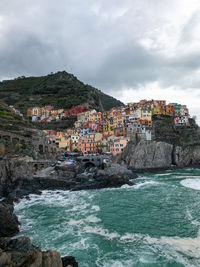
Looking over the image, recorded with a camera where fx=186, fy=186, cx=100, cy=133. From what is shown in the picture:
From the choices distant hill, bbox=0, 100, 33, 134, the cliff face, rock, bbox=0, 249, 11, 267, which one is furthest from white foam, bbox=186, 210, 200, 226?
distant hill, bbox=0, 100, 33, 134

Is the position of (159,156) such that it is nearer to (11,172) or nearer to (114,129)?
(114,129)

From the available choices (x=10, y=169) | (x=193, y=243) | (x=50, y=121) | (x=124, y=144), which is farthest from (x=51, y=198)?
(x=50, y=121)

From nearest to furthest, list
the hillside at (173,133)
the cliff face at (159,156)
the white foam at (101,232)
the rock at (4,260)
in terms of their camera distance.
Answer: the rock at (4,260), the white foam at (101,232), the cliff face at (159,156), the hillside at (173,133)

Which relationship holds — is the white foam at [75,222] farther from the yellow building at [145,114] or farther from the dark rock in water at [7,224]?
the yellow building at [145,114]

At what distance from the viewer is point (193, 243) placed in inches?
547

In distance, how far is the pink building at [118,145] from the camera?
6562 cm

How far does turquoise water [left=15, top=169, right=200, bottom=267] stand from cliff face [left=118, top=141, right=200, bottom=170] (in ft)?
113

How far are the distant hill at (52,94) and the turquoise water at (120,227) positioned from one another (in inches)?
3902

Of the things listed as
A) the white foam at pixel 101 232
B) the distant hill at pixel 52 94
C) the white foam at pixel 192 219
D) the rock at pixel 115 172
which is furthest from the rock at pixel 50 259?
the distant hill at pixel 52 94

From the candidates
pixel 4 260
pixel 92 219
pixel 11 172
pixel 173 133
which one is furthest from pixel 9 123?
pixel 173 133

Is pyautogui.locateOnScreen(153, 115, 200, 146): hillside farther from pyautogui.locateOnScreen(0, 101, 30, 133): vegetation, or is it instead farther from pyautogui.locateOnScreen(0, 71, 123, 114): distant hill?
pyautogui.locateOnScreen(0, 71, 123, 114): distant hill

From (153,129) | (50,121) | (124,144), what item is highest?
(50,121)

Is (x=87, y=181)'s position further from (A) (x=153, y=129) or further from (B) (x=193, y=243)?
(A) (x=153, y=129)

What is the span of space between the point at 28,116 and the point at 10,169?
285ft
